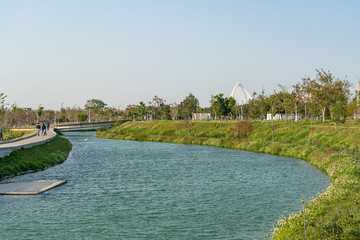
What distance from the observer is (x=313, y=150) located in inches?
2174

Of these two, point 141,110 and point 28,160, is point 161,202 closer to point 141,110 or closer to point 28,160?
point 28,160

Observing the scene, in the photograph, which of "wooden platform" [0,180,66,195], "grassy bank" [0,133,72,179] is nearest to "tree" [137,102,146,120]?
"grassy bank" [0,133,72,179]

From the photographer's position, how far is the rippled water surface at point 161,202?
21.6 metres

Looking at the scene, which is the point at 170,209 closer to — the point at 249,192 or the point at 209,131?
the point at 249,192

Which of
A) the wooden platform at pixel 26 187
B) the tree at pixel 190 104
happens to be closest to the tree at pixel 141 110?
the tree at pixel 190 104

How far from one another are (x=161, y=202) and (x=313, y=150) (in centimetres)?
3409

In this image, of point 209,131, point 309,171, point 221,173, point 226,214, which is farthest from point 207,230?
point 209,131

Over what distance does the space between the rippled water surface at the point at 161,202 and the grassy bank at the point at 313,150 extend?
87.3 inches

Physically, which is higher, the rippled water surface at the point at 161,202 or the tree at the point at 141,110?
the tree at the point at 141,110

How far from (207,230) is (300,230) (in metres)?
5.56

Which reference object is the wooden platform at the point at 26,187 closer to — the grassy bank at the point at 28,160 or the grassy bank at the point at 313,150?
the grassy bank at the point at 28,160

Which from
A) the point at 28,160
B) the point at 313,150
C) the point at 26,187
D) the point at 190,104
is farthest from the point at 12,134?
the point at 190,104

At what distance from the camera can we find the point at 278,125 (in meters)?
86.2

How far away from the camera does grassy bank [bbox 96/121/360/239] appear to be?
702 inches
